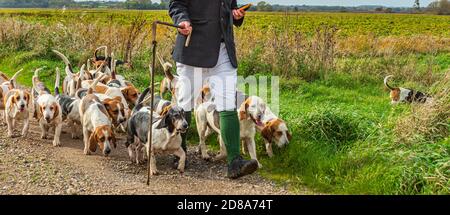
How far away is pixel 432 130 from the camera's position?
644cm

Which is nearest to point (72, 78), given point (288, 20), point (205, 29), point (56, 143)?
point (56, 143)

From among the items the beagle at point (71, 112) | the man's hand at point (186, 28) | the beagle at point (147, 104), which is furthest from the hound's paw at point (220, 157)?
the beagle at point (71, 112)

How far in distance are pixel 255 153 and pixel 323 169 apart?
0.88 meters

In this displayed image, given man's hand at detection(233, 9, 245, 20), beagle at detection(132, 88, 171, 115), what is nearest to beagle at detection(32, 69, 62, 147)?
beagle at detection(132, 88, 171, 115)

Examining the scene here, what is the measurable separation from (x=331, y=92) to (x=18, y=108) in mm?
5577

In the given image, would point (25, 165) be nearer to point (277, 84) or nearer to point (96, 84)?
point (96, 84)

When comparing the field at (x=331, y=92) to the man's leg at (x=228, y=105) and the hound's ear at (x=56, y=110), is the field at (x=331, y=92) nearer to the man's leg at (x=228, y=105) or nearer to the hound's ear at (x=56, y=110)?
the man's leg at (x=228, y=105)

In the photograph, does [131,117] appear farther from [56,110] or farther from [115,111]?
[56,110]

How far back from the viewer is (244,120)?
6.94 metres

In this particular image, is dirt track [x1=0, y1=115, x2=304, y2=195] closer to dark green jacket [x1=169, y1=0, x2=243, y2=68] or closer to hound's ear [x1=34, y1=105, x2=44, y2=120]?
hound's ear [x1=34, y1=105, x2=44, y2=120]

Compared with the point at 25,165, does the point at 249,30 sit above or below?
above

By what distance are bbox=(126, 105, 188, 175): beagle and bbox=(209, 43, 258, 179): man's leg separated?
0.45 metres

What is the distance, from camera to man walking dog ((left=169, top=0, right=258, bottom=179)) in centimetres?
587
